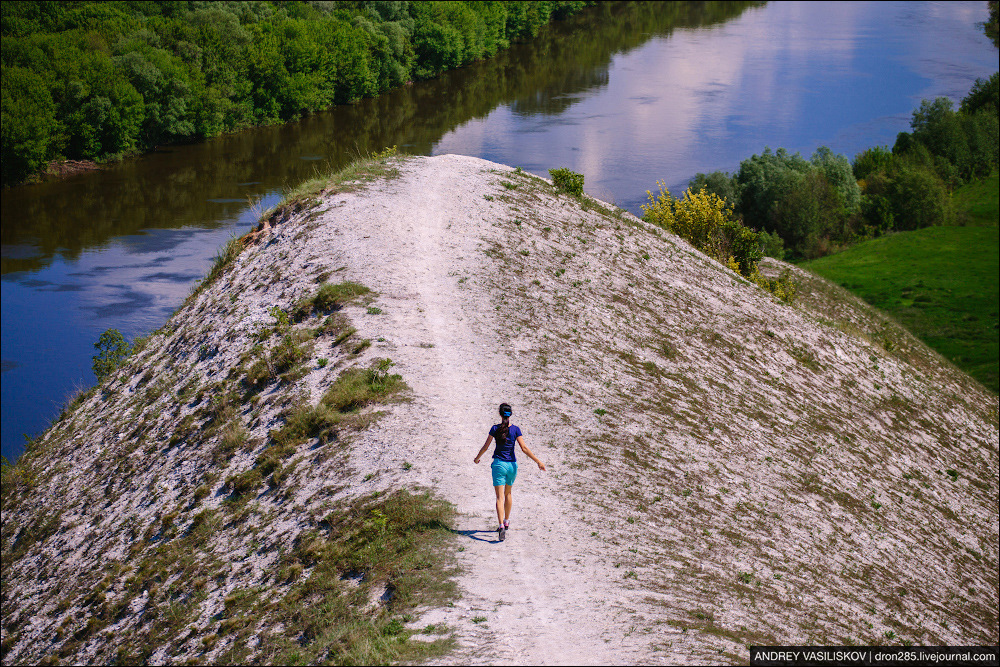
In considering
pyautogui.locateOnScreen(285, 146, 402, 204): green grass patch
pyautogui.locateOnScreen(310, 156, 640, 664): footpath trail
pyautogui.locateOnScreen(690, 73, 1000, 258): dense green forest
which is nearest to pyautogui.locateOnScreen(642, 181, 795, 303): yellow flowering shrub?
pyautogui.locateOnScreen(310, 156, 640, 664): footpath trail

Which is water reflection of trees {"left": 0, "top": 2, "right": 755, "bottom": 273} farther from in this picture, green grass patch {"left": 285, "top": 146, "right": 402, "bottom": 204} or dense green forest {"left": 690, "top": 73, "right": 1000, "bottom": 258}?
dense green forest {"left": 690, "top": 73, "right": 1000, "bottom": 258}

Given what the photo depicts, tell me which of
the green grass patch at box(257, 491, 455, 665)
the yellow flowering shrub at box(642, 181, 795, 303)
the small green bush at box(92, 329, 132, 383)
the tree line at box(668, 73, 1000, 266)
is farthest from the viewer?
the tree line at box(668, 73, 1000, 266)

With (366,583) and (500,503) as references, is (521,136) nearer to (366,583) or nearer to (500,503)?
(500,503)

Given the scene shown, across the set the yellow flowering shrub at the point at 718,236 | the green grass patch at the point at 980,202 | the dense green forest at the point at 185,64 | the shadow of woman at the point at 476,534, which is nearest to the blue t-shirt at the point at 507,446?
the shadow of woman at the point at 476,534

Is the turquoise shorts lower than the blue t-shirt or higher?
lower

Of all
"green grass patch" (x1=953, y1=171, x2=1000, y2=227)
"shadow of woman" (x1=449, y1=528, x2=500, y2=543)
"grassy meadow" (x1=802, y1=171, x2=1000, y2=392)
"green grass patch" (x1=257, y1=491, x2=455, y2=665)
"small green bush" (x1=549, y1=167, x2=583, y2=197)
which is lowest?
"grassy meadow" (x1=802, y1=171, x2=1000, y2=392)

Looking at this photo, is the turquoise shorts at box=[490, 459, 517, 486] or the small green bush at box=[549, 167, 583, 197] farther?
the small green bush at box=[549, 167, 583, 197]
